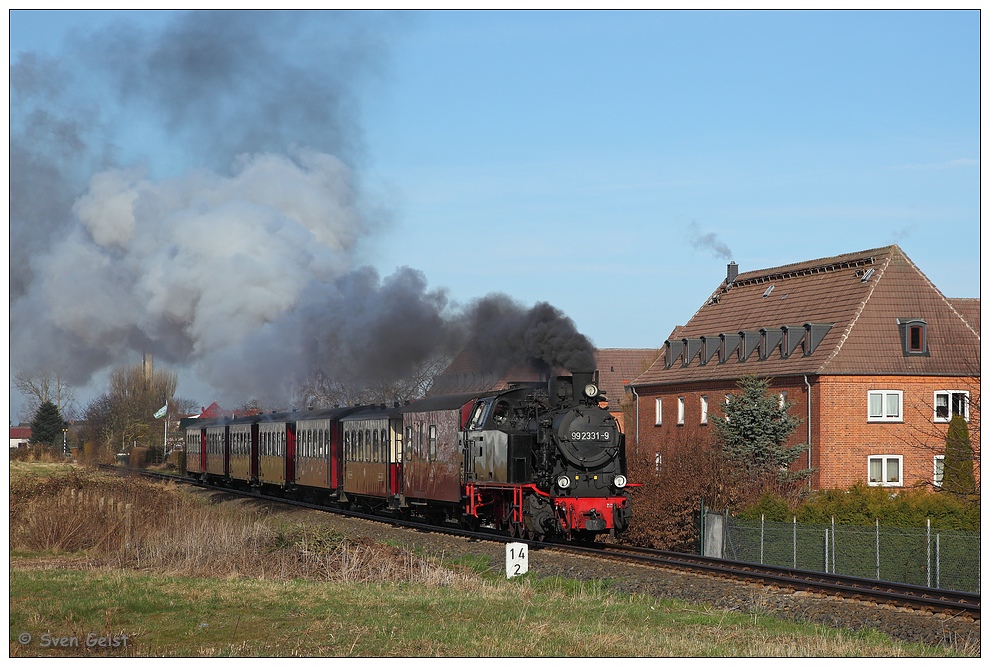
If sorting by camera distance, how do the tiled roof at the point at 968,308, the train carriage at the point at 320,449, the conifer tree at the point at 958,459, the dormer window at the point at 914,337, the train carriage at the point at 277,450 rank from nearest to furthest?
the conifer tree at the point at 958,459
the train carriage at the point at 320,449
the train carriage at the point at 277,450
the dormer window at the point at 914,337
the tiled roof at the point at 968,308

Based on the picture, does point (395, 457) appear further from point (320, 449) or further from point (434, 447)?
point (320, 449)

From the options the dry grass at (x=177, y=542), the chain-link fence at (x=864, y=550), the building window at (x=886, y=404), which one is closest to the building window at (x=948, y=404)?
the building window at (x=886, y=404)

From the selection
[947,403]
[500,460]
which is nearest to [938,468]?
[947,403]

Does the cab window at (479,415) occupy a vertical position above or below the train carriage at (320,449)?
above

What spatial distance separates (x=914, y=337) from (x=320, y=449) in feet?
74.6

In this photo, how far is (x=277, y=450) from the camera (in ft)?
138

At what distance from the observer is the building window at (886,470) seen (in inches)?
1725

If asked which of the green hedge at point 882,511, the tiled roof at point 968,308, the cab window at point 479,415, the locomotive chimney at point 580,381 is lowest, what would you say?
the green hedge at point 882,511

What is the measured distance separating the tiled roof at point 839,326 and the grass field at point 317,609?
87.9ft

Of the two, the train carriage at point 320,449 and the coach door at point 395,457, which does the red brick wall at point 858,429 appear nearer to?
the train carriage at point 320,449

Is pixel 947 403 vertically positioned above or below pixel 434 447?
above

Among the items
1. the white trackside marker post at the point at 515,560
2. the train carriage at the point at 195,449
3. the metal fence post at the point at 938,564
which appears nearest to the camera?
the white trackside marker post at the point at 515,560

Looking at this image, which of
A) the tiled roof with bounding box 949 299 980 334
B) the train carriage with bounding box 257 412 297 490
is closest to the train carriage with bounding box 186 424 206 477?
the train carriage with bounding box 257 412 297 490
